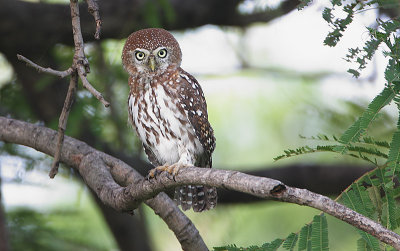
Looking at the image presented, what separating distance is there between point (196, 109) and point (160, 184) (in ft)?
3.56

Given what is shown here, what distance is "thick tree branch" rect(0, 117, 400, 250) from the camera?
2271 millimetres

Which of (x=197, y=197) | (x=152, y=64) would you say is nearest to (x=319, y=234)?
(x=197, y=197)

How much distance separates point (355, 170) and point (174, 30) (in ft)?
6.92

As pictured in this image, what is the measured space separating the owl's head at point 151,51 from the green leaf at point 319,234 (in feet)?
6.18

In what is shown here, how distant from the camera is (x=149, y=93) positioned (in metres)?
4.23

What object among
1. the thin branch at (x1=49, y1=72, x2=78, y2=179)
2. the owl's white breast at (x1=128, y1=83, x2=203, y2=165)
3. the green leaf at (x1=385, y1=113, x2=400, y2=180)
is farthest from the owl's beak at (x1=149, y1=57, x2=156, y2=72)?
the green leaf at (x1=385, y1=113, x2=400, y2=180)

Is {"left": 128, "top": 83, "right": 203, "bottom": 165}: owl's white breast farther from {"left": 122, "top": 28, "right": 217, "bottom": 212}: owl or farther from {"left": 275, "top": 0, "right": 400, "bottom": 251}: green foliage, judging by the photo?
{"left": 275, "top": 0, "right": 400, "bottom": 251}: green foliage

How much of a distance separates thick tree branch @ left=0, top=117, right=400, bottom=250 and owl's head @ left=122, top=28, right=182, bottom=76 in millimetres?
700

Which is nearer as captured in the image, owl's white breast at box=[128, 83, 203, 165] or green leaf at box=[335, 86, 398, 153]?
green leaf at box=[335, 86, 398, 153]

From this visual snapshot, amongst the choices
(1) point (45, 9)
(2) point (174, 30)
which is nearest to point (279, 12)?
(2) point (174, 30)

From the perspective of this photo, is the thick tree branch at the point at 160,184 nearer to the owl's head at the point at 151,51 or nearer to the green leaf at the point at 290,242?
the green leaf at the point at 290,242

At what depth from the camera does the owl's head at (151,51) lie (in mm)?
4297

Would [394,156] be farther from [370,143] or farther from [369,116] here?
[370,143]

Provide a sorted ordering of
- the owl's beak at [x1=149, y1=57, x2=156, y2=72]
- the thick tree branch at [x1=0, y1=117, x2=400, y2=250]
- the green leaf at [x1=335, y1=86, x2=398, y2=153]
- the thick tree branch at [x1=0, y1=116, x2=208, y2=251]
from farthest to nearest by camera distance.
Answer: the owl's beak at [x1=149, y1=57, x2=156, y2=72] < the thick tree branch at [x1=0, y1=116, x2=208, y2=251] < the green leaf at [x1=335, y1=86, x2=398, y2=153] < the thick tree branch at [x1=0, y1=117, x2=400, y2=250]
